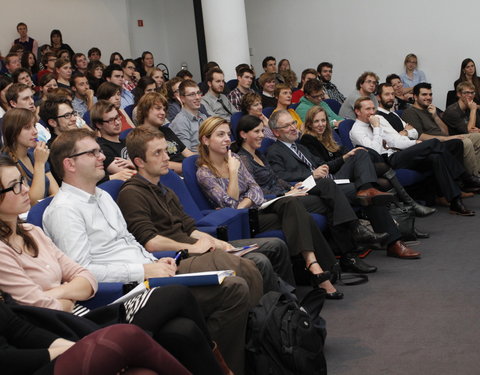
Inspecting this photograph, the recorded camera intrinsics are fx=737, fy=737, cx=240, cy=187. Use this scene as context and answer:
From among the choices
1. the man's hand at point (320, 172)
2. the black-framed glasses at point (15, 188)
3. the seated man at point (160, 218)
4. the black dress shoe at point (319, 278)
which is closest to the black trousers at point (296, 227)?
the black dress shoe at point (319, 278)

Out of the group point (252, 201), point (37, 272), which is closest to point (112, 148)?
point (252, 201)

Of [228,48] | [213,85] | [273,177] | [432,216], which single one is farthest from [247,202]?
[228,48]

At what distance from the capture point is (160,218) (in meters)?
3.64

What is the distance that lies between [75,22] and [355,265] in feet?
26.8

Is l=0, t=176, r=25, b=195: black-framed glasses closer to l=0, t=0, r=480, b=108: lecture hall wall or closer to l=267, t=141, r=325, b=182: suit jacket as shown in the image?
l=267, t=141, r=325, b=182: suit jacket

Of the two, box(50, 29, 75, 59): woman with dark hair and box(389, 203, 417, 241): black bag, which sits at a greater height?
box(50, 29, 75, 59): woman with dark hair

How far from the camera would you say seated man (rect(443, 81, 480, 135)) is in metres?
7.36

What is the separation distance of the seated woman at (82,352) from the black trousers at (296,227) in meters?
2.06

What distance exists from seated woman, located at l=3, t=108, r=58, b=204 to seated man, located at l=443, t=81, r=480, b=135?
4.67 meters

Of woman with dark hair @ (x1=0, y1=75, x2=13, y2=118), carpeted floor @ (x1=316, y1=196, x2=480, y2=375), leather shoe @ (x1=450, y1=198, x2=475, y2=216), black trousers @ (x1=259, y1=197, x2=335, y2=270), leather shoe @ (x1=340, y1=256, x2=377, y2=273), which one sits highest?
woman with dark hair @ (x1=0, y1=75, x2=13, y2=118)

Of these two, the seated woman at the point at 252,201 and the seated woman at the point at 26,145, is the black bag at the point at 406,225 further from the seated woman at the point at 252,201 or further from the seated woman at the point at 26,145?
the seated woman at the point at 26,145

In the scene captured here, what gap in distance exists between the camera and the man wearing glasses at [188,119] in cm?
583

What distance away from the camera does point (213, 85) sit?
23.6ft

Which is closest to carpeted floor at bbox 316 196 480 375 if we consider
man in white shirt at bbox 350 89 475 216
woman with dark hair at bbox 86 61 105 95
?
man in white shirt at bbox 350 89 475 216
